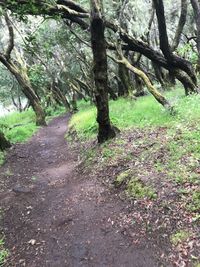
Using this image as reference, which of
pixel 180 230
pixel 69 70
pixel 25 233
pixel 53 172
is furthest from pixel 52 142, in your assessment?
pixel 69 70

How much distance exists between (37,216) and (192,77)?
876 centimetres

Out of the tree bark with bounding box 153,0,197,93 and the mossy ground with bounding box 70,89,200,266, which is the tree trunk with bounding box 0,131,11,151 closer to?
the mossy ground with bounding box 70,89,200,266

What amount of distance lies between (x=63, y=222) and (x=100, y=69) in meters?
5.03

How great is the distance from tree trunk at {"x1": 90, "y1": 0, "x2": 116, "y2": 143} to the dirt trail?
156cm

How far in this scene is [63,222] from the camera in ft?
24.5

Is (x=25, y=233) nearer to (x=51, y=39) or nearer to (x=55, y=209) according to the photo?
(x=55, y=209)

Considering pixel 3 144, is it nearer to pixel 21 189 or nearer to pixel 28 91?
pixel 21 189

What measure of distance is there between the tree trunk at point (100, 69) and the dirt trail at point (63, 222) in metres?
1.56

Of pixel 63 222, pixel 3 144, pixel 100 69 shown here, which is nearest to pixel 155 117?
pixel 100 69

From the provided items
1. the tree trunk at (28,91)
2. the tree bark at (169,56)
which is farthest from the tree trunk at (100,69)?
the tree trunk at (28,91)

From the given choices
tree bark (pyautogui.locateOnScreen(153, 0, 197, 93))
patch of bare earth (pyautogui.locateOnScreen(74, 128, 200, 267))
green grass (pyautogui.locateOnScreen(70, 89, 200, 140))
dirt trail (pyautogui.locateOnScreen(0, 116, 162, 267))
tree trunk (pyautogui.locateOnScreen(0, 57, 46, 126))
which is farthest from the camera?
tree trunk (pyautogui.locateOnScreen(0, 57, 46, 126))

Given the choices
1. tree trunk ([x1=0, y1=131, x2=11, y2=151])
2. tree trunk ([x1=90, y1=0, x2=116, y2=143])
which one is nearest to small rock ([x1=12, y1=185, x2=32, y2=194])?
tree trunk ([x1=90, y1=0, x2=116, y2=143])

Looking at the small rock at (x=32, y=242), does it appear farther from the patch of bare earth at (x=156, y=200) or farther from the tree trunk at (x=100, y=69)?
the tree trunk at (x=100, y=69)

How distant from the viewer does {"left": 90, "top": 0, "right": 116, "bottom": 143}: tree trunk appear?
32.8 ft
